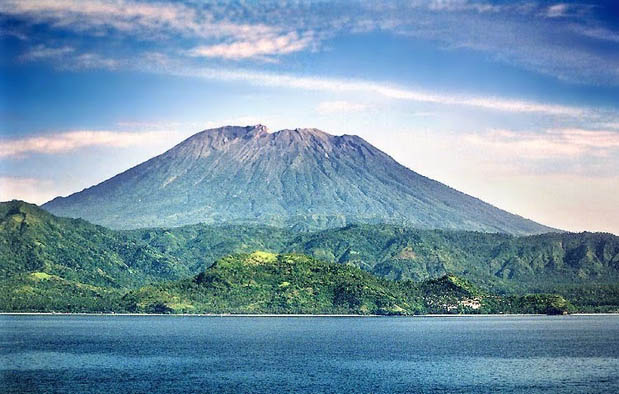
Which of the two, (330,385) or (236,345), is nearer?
(330,385)

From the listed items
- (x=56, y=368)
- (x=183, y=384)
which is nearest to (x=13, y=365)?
(x=56, y=368)

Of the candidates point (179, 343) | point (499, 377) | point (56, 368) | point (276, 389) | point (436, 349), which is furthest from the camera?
point (179, 343)

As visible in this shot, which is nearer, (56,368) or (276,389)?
(276,389)

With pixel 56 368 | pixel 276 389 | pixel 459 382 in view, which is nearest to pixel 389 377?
pixel 459 382

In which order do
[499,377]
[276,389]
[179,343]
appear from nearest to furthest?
1. [276,389]
2. [499,377]
3. [179,343]

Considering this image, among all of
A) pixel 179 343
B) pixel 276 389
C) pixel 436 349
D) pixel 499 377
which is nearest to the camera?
pixel 276 389

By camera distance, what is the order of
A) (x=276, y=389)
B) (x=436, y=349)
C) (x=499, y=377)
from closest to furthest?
(x=276, y=389) < (x=499, y=377) < (x=436, y=349)

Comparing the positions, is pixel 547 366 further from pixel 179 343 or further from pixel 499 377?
pixel 179 343

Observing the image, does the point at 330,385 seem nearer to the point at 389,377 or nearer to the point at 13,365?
the point at 389,377
